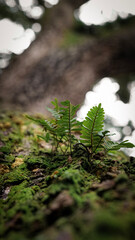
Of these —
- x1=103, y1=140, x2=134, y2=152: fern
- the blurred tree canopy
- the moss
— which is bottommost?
the moss

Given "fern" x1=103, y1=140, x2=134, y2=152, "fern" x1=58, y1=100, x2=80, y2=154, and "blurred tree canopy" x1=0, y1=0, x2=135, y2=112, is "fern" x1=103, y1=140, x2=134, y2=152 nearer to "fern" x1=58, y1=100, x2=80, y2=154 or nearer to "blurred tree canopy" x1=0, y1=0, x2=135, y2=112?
"fern" x1=58, y1=100, x2=80, y2=154

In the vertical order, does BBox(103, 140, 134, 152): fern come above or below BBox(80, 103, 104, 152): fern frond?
below

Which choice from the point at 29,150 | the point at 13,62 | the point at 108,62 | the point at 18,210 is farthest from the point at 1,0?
the point at 18,210

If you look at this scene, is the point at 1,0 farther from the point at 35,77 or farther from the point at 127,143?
the point at 127,143

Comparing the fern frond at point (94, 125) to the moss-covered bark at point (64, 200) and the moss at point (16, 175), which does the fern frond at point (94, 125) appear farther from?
the moss at point (16, 175)

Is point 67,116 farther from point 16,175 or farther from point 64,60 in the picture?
point 64,60

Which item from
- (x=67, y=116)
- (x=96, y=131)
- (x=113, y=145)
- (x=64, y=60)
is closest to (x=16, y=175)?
(x=67, y=116)

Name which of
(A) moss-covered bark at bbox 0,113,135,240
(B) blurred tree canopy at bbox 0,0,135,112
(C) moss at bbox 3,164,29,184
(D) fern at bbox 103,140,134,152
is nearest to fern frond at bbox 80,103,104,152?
(D) fern at bbox 103,140,134,152

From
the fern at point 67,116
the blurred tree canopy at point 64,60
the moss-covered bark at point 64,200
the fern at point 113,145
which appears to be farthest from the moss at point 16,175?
the blurred tree canopy at point 64,60
